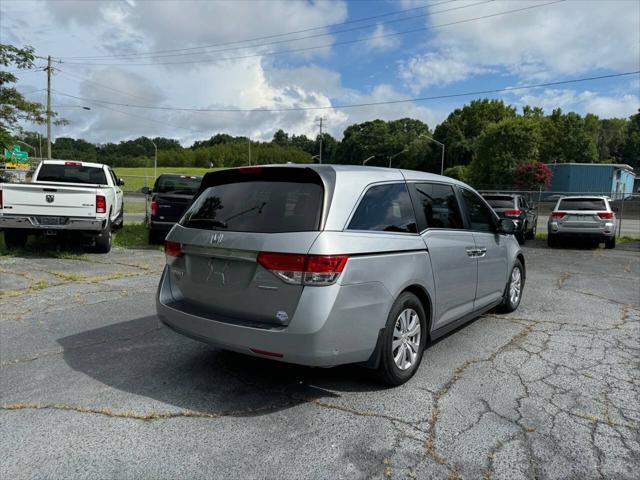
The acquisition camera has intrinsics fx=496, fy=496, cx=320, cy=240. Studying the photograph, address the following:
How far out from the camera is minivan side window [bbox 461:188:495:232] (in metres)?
5.23

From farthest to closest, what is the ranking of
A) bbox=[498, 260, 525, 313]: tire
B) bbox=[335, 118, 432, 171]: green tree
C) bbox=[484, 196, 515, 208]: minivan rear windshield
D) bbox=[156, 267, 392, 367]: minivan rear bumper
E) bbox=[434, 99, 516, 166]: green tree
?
1. bbox=[335, 118, 432, 171]: green tree
2. bbox=[434, 99, 516, 166]: green tree
3. bbox=[484, 196, 515, 208]: minivan rear windshield
4. bbox=[498, 260, 525, 313]: tire
5. bbox=[156, 267, 392, 367]: minivan rear bumper

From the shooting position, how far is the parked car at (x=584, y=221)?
1455 centimetres

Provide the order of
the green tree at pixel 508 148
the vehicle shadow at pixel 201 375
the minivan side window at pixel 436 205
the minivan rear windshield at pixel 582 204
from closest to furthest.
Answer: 1. the vehicle shadow at pixel 201 375
2. the minivan side window at pixel 436 205
3. the minivan rear windshield at pixel 582 204
4. the green tree at pixel 508 148

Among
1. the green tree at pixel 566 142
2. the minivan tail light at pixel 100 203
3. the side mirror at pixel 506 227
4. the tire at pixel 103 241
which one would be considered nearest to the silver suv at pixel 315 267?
the side mirror at pixel 506 227

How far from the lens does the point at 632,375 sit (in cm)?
424

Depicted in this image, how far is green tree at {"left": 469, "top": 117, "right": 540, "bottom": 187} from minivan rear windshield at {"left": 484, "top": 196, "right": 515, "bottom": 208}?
34513 millimetres

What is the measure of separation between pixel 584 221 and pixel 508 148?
39.0 metres

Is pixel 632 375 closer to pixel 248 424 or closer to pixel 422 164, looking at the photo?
pixel 248 424

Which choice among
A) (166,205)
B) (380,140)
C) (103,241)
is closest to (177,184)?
(166,205)

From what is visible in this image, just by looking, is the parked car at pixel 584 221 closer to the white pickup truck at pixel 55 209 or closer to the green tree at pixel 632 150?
the white pickup truck at pixel 55 209

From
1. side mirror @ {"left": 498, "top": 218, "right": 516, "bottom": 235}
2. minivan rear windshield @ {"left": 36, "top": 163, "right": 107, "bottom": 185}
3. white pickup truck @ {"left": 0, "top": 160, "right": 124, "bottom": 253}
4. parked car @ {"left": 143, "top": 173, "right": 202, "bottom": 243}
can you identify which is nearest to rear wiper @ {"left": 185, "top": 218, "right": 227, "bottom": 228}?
side mirror @ {"left": 498, "top": 218, "right": 516, "bottom": 235}

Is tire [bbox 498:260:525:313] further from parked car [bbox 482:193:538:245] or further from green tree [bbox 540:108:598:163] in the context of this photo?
green tree [bbox 540:108:598:163]

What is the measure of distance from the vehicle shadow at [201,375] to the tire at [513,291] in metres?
2.79

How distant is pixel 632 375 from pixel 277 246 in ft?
10.8
